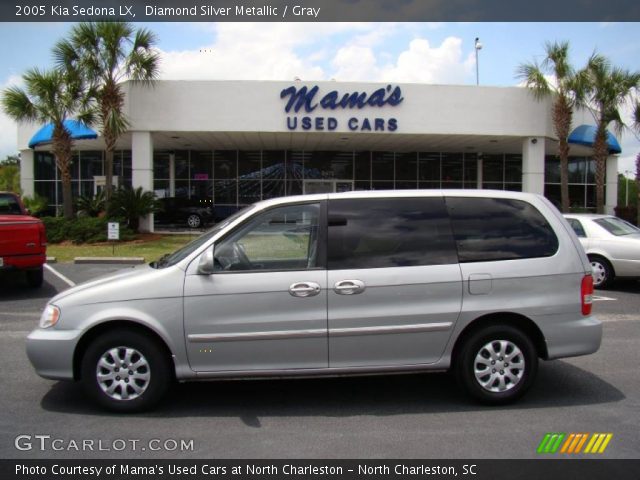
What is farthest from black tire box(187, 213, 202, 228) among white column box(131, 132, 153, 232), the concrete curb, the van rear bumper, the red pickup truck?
the van rear bumper

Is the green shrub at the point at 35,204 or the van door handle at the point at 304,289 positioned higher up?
the green shrub at the point at 35,204

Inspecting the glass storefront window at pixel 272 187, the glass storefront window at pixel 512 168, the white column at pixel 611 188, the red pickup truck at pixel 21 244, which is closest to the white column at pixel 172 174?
the glass storefront window at pixel 272 187

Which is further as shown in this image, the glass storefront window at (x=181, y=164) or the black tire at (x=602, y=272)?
the glass storefront window at (x=181, y=164)

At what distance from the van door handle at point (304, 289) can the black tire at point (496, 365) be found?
4.48ft

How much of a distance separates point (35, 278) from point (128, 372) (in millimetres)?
7723

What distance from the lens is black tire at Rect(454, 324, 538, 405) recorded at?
4.79 m

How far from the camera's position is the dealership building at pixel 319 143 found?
69.3ft

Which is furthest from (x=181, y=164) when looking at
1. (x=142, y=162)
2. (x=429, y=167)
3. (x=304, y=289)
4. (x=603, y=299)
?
(x=304, y=289)

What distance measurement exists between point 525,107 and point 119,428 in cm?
2115

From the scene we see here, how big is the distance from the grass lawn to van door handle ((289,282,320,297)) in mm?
11832

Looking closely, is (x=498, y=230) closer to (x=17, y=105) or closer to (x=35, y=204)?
(x=17, y=105)

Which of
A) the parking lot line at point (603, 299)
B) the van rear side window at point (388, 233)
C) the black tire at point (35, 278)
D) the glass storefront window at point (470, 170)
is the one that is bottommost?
the parking lot line at point (603, 299)
